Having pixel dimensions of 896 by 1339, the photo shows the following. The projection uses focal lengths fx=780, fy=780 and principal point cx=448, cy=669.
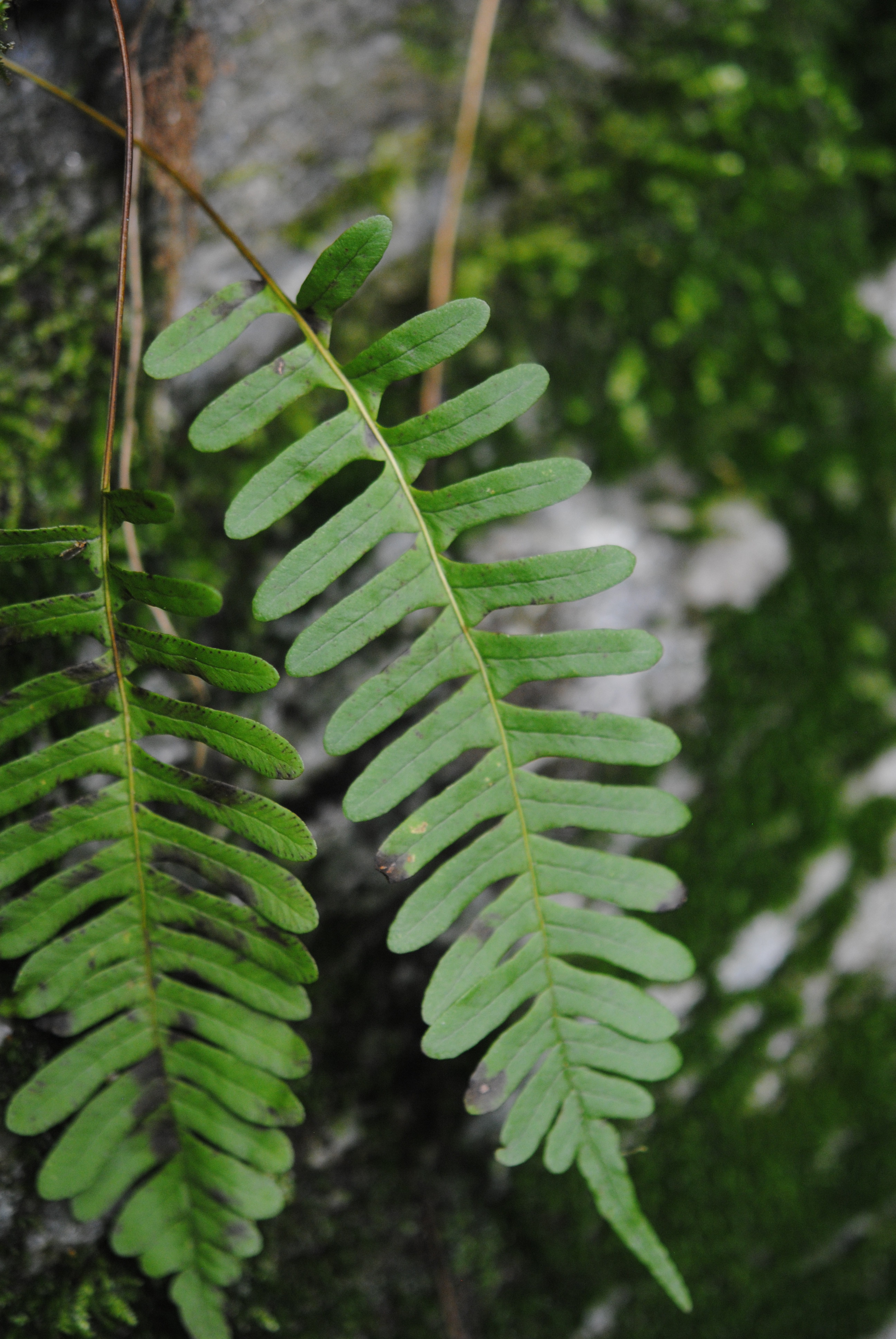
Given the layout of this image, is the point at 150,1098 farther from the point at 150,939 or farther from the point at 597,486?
the point at 597,486

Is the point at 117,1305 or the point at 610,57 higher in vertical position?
the point at 610,57

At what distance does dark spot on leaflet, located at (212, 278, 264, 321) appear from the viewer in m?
1.14

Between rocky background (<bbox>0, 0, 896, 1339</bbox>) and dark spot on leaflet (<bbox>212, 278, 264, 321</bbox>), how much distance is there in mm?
464

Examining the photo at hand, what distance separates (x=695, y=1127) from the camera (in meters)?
2.00

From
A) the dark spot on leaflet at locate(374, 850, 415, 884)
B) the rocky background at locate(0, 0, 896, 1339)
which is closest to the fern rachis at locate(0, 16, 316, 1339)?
the dark spot on leaflet at locate(374, 850, 415, 884)

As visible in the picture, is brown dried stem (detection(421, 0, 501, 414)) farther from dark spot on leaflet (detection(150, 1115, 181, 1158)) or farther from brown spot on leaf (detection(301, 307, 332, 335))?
dark spot on leaflet (detection(150, 1115, 181, 1158))

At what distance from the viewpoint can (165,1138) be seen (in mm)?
1197

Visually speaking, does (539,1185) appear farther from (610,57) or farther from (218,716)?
(610,57)

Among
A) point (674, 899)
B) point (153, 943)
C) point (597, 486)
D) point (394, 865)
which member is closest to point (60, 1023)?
point (153, 943)

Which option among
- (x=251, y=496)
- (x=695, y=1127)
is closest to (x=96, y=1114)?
(x=251, y=496)

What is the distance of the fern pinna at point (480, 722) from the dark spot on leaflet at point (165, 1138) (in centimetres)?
44

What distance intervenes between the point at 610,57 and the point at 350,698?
Result: 1.72m

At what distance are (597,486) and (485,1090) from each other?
1.26m

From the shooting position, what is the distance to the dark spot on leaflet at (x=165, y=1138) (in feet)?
3.92
